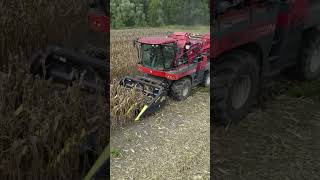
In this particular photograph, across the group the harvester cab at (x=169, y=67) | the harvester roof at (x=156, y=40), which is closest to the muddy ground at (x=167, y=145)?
the harvester cab at (x=169, y=67)

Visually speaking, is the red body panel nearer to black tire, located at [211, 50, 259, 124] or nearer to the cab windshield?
the cab windshield

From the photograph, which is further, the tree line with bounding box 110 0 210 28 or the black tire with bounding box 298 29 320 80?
the black tire with bounding box 298 29 320 80

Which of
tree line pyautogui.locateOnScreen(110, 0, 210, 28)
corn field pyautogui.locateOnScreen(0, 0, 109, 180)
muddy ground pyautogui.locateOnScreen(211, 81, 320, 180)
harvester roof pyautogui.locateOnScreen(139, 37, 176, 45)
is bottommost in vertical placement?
muddy ground pyautogui.locateOnScreen(211, 81, 320, 180)

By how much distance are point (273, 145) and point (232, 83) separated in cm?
61

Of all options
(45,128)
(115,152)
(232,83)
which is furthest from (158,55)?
(45,128)

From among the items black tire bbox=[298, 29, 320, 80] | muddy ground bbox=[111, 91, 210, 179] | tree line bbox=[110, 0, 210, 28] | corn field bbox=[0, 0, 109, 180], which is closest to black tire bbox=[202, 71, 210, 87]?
muddy ground bbox=[111, 91, 210, 179]

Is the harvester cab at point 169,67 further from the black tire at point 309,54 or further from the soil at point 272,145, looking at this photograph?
the black tire at point 309,54

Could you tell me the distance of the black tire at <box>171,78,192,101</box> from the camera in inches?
154

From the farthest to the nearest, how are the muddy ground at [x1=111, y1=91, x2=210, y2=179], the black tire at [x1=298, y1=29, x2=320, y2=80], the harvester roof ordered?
the black tire at [x1=298, y1=29, x2=320, y2=80]
the harvester roof
the muddy ground at [x1=111, y1=91, x2=210, y2=179]

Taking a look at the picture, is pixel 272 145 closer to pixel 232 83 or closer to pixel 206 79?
pixel 232 83

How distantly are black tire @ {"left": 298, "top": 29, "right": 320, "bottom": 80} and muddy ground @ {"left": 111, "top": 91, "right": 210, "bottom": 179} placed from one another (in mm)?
1858

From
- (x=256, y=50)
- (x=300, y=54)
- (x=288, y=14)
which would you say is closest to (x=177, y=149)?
(x=256, y=50)

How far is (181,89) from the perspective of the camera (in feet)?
13.0

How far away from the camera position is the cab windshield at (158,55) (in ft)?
11.9
